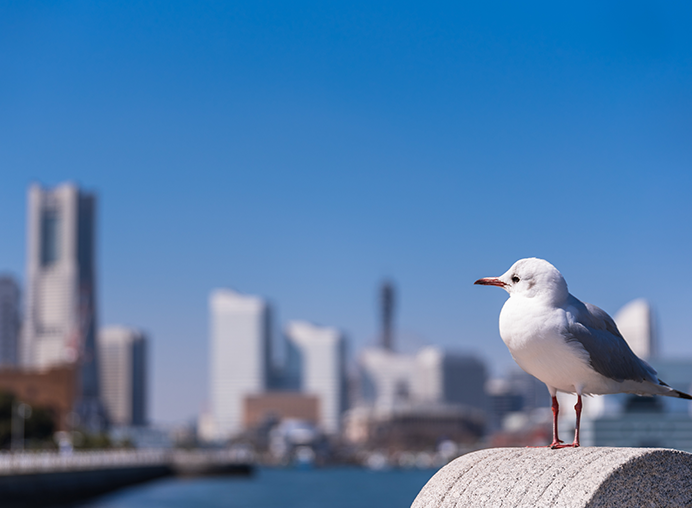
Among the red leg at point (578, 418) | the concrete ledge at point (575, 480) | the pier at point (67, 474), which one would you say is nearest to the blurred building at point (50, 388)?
the pier at point (67, 474)

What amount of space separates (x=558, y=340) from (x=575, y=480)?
3.44 ft

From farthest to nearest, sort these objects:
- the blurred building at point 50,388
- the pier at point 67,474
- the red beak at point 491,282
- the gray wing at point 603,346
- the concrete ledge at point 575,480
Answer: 1. the blurred building at point 50,388
2. the pier at point 67,474
3. the red beak at point 491,282
4. the gray wing at point 603,346
5. the concrete ledge at point 575,480

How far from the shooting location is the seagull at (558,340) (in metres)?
7.34

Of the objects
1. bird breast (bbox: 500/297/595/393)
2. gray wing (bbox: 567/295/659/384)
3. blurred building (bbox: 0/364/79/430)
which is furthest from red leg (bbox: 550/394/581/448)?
blurred building (bbox: 0/364/79/430)

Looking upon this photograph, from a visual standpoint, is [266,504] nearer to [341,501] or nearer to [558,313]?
[341,501]

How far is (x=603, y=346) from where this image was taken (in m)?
7.53

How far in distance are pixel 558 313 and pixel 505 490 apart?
1.41m

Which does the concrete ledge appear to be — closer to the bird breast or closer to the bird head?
the bird breast

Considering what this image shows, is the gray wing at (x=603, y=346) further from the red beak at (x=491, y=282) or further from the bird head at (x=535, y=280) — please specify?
the red beak at (x=491, y=282)

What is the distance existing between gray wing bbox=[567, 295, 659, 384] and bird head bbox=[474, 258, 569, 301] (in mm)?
247

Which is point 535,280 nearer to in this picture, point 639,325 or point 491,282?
point 491,282

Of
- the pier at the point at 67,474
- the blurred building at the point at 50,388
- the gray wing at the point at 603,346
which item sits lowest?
the pier at the point at 67,474

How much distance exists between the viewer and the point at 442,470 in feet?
26.2

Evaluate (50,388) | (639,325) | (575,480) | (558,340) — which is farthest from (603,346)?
(50,388)
